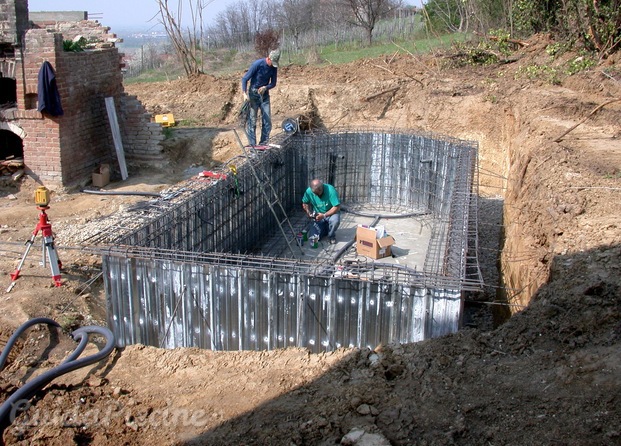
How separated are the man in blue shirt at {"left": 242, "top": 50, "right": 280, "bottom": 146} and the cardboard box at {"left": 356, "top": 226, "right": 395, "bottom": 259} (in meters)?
2.82

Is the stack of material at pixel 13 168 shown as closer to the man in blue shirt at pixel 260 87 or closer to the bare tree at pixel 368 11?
the man in blue shirt at pixel 260 87

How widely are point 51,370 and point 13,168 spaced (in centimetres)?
732

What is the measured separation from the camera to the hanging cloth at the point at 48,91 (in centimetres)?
1066

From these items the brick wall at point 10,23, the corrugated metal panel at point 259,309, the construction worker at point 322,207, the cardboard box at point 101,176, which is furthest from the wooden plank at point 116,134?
the corrugated metal panel at point 259,309

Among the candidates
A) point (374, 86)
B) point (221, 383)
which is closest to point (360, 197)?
point (374, 86)

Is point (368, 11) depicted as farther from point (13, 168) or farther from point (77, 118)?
point (13, 168)

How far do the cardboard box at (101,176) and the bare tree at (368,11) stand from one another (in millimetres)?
21281

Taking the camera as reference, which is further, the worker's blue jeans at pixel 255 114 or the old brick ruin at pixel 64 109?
the worker's blue jeans at pixel 255 114

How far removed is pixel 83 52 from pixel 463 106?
8.42m

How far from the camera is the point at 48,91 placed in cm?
1071

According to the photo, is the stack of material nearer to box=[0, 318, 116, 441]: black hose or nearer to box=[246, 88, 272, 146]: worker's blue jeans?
box=[246, 88, 272, 146]: worker's blue jeans

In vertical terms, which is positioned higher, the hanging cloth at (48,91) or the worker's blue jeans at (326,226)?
the hanging cloth at (48,91)

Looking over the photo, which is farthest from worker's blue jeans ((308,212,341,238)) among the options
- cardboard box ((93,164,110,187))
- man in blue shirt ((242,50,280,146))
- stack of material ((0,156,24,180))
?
stack of material ((0,156,24,180))

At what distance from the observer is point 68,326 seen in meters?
6.67
